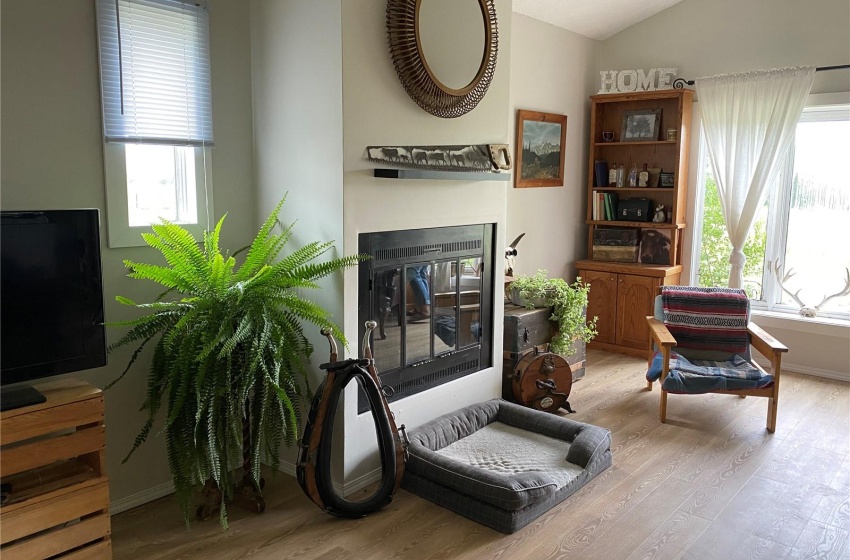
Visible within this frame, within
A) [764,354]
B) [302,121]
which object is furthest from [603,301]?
[302,121]

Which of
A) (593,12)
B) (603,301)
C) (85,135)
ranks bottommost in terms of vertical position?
(603,301)

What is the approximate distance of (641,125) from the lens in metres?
5.40

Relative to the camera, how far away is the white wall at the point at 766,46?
473 centimetres

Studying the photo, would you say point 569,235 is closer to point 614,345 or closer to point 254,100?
point 614,345

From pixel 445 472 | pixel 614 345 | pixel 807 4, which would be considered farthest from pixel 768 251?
pixel 445 472

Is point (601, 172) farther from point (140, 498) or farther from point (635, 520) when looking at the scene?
point (140, 498)

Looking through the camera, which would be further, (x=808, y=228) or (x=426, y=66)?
(x=808, y=228)

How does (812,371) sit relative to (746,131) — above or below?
below

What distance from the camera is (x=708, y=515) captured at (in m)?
2.92

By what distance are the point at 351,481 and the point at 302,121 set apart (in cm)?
163

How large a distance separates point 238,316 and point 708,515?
7.01 ft

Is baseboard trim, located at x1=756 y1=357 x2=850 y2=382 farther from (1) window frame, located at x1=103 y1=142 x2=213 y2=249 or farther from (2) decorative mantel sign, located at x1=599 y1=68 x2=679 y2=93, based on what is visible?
(1) window frame, located at x1=103 y1=142 x2=213 y2=249

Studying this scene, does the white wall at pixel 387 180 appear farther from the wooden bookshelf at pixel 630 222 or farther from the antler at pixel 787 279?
the antler at pixel 787 279

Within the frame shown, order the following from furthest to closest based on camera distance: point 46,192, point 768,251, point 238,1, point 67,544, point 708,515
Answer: point 768,251
point 238,1
point 708,515
point 46,192
point 67,544
